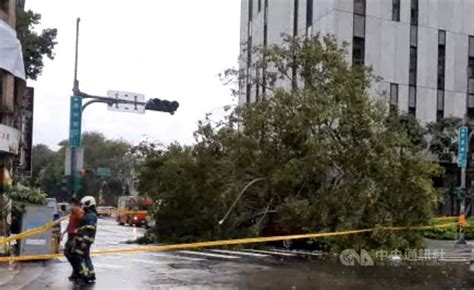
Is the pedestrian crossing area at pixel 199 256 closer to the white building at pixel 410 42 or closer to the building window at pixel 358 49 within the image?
the white building at pixel 410 42

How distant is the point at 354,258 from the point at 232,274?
532cm

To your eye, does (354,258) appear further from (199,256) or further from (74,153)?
(74,153)

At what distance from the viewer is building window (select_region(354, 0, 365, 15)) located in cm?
3572

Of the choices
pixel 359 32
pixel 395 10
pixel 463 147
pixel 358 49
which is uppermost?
pixel 395 10

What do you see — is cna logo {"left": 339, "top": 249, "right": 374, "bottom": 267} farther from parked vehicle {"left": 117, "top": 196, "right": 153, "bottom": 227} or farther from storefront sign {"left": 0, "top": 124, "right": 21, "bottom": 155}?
parked vehicle {"left": 117, "top": 196, "right": 153, "bottom": 227}

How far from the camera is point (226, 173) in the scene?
860 inches

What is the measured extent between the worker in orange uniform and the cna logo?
26.3 ft

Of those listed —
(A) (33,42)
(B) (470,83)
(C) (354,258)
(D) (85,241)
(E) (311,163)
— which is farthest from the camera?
(B) (470,83)

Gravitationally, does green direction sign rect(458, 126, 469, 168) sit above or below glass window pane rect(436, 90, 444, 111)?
below

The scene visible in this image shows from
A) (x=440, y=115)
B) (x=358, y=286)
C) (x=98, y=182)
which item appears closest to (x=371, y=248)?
(x=358, y=286)

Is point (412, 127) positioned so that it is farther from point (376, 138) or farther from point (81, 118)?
point (81, 118)

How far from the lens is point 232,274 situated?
48.5 ft

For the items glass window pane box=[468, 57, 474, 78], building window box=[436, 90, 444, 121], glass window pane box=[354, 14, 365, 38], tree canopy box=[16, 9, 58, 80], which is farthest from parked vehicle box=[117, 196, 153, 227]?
glass window pane box=[468, 57, 474, 78]

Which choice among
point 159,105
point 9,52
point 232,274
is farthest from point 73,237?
point 159,105
